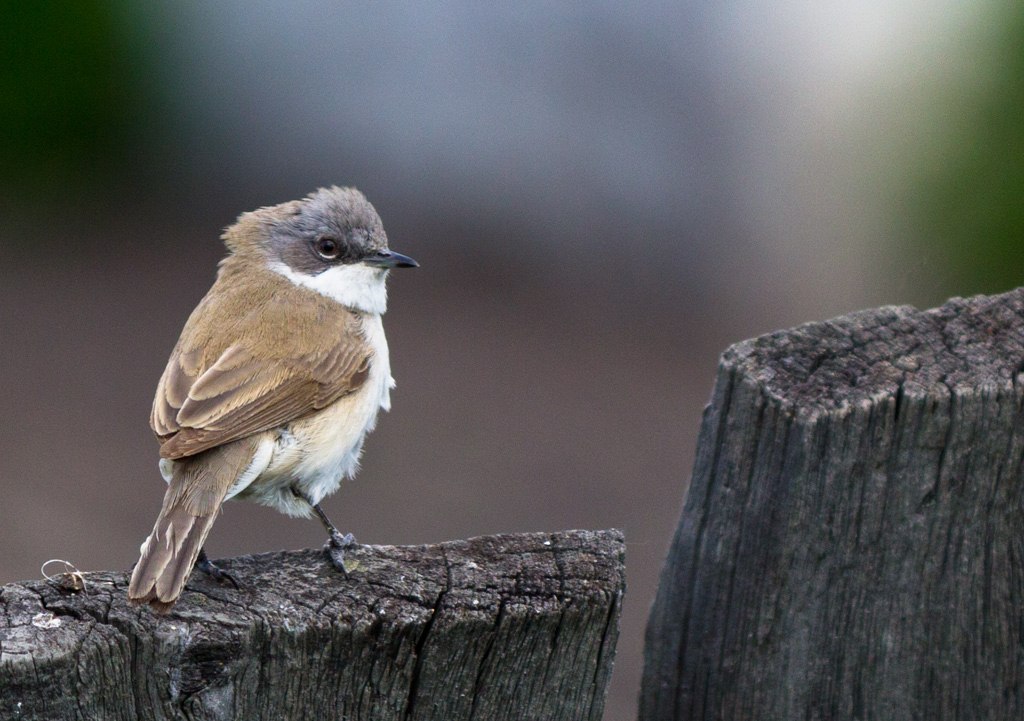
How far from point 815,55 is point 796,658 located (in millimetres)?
9244

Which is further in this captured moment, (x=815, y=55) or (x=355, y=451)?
(x=815, y=55)

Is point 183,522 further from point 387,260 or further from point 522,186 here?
point 522,186

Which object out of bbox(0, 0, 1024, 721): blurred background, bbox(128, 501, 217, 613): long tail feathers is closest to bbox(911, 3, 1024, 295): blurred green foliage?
bbox(0, 0, 1024, 721): blurred background

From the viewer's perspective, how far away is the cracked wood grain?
2.70 m

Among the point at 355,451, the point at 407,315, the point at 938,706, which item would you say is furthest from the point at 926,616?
the point at 407,315

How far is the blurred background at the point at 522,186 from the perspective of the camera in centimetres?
951

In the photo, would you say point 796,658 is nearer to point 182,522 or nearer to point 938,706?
point 938,706

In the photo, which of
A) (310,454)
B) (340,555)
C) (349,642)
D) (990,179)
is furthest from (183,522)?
(990,179)

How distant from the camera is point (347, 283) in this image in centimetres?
512

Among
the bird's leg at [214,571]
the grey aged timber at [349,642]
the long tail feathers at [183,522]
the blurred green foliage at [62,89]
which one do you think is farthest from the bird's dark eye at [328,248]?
the blurred green foliage at [62,89]

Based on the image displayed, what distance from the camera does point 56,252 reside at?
36.4ft

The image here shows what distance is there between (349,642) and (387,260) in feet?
9.17

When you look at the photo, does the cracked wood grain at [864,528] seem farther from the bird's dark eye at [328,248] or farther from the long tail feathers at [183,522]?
the bird's dark eye at [328,248]

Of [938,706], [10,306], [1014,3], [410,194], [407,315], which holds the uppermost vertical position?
[1014,3]
